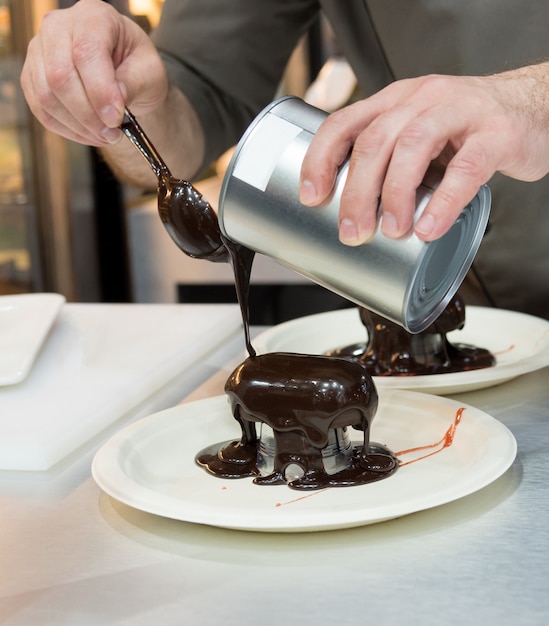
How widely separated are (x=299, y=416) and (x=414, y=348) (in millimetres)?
375

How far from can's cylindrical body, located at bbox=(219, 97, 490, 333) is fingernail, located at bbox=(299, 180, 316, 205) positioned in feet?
0.05

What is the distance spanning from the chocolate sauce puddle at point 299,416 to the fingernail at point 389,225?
0.60ft

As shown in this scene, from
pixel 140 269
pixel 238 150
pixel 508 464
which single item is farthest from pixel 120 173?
pixel 140 269

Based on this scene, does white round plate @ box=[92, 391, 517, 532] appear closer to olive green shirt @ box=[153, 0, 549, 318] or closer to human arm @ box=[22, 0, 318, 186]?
human arm @ box=[22, 0, 318, 186]

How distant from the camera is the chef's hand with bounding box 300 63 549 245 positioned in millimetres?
793

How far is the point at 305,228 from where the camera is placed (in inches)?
33.3

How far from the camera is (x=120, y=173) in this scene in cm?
194

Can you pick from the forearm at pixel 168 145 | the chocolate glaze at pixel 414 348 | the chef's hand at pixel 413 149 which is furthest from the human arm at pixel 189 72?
the chef's hand at pixel 413 149

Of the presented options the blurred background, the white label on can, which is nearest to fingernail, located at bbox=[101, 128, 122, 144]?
the white label on can

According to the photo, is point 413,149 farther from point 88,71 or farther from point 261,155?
point 88,71

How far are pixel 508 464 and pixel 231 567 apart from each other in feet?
0.91

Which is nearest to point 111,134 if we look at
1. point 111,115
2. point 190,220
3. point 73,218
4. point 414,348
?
point 111,115

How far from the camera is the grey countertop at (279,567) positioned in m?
0.69

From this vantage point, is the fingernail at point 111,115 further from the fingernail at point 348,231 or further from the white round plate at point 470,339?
the fingernail at point 348,231
